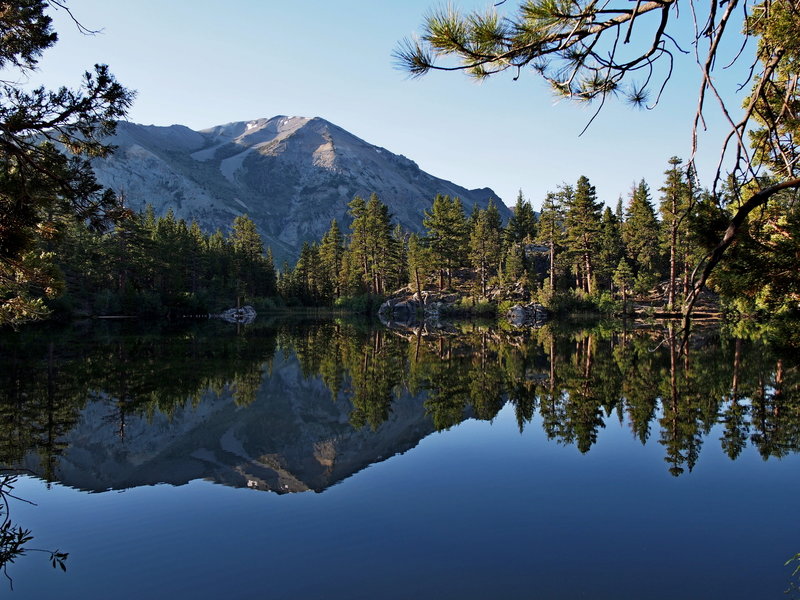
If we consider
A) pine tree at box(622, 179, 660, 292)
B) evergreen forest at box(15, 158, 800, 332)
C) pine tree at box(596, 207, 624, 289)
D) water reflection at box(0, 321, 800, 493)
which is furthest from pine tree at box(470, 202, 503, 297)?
water reflection at box(0, 321, 800, 493)

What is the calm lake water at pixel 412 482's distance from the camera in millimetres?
5234

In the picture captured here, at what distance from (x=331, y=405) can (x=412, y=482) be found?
6810 mm

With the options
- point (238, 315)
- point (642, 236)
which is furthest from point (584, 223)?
point (238, 315)

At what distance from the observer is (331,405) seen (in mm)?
14703

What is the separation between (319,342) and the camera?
3089 cm

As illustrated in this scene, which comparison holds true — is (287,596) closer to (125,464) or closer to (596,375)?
(125,464)

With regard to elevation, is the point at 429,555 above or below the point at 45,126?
below

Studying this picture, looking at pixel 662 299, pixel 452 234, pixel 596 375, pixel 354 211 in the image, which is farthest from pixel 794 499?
pixel 354 211

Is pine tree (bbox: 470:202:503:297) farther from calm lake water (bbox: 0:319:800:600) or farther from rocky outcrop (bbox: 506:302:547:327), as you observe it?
calm lake water (bbox: 0:319:800:600)

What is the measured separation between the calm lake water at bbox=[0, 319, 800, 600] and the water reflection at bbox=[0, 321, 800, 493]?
9 cm

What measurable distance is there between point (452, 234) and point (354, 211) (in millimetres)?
14205

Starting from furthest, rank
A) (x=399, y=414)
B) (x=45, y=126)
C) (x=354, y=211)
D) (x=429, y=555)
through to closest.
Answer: (x=354, y=211) < (x=399, y=414) < (x=45, y=126) < (x=429, y=555)

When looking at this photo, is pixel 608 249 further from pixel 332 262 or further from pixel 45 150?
pixel 45 150

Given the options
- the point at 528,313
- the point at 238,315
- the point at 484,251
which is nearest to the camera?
A: the point at 528,313
